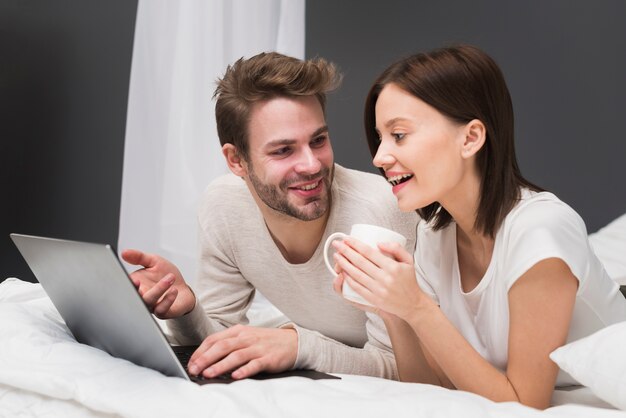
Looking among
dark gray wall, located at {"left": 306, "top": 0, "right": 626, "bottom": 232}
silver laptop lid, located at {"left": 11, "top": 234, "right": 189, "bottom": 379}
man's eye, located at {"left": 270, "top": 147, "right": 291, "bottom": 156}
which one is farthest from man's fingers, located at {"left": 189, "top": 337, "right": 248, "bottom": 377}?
dark gray wall, located at {"left": 306, "top": 0, "right": 626, "bottom": 232}

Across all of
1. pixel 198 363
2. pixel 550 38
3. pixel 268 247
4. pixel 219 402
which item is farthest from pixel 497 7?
pixel 219 402

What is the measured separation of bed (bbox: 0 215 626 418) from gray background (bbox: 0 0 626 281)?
6.72 ft

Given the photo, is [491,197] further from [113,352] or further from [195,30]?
[195,30]

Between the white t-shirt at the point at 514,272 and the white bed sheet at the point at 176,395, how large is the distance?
0.17 meters

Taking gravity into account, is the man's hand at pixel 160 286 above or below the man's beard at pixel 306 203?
below

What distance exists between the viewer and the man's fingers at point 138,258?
57.6 inches

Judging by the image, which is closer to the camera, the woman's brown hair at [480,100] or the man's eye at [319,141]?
the woman's brown hair at [480,100]

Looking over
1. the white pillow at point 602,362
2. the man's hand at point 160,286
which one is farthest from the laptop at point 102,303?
the white pillow at point 602,362

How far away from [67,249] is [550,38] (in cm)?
252

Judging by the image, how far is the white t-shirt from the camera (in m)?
1.29

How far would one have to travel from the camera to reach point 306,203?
176 centimetres

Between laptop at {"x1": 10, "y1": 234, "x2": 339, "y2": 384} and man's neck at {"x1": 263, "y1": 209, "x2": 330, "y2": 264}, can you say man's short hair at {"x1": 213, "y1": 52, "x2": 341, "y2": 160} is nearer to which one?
man's neck at {"x1": 263, "y1": 209, "x2": 330, "y2": 264}

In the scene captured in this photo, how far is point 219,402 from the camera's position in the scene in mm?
1065

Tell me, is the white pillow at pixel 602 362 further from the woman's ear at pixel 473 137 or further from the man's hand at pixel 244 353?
the man's hand at pixel 244 353
